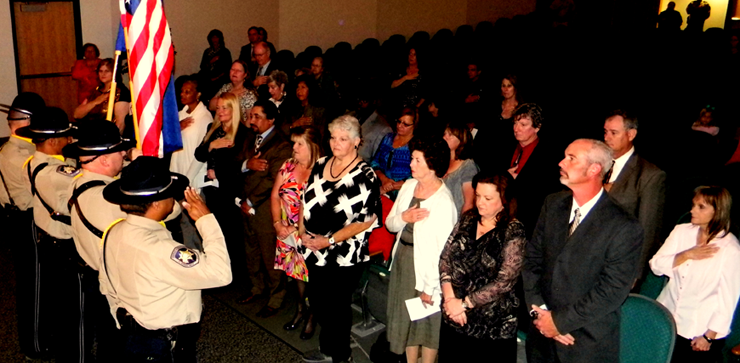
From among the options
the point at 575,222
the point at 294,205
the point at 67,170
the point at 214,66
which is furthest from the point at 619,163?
the point at 214,66

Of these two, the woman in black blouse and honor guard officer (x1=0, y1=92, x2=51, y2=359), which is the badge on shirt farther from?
honor guard officer (x1=0, y1=92, x2=51, y2=359)

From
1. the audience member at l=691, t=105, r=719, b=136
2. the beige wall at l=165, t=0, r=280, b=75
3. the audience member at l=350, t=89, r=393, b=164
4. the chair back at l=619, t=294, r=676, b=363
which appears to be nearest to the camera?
the chair back at l=619, t=294, r=676, b=363

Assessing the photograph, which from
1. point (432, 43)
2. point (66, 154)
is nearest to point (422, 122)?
point (66, 154)

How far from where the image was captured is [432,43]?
11.5 m

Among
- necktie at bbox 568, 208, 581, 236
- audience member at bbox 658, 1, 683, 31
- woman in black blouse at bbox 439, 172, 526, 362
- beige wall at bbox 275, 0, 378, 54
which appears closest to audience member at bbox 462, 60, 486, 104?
audience member at bbox 658, 1, 683, 31

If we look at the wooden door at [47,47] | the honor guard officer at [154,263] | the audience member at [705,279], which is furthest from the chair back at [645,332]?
the wooden door at [47,47]

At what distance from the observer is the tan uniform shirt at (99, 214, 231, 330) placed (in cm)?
290

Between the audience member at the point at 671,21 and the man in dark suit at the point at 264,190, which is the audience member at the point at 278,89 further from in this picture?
the audience member at the point at 671,21

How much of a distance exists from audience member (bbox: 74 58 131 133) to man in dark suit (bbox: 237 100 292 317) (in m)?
1.70

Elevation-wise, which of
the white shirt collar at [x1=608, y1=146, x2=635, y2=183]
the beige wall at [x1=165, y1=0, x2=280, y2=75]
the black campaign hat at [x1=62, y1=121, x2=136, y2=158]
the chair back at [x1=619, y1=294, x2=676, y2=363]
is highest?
the beige wall at [x1=165, y1=0, x2=280, y2=75]

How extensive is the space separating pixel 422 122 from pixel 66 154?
4.05 m

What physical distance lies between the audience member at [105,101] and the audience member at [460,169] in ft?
10.8

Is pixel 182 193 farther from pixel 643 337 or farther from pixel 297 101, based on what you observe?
pixel 297 101

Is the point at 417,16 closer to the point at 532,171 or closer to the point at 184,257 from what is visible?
the point at 532,171
